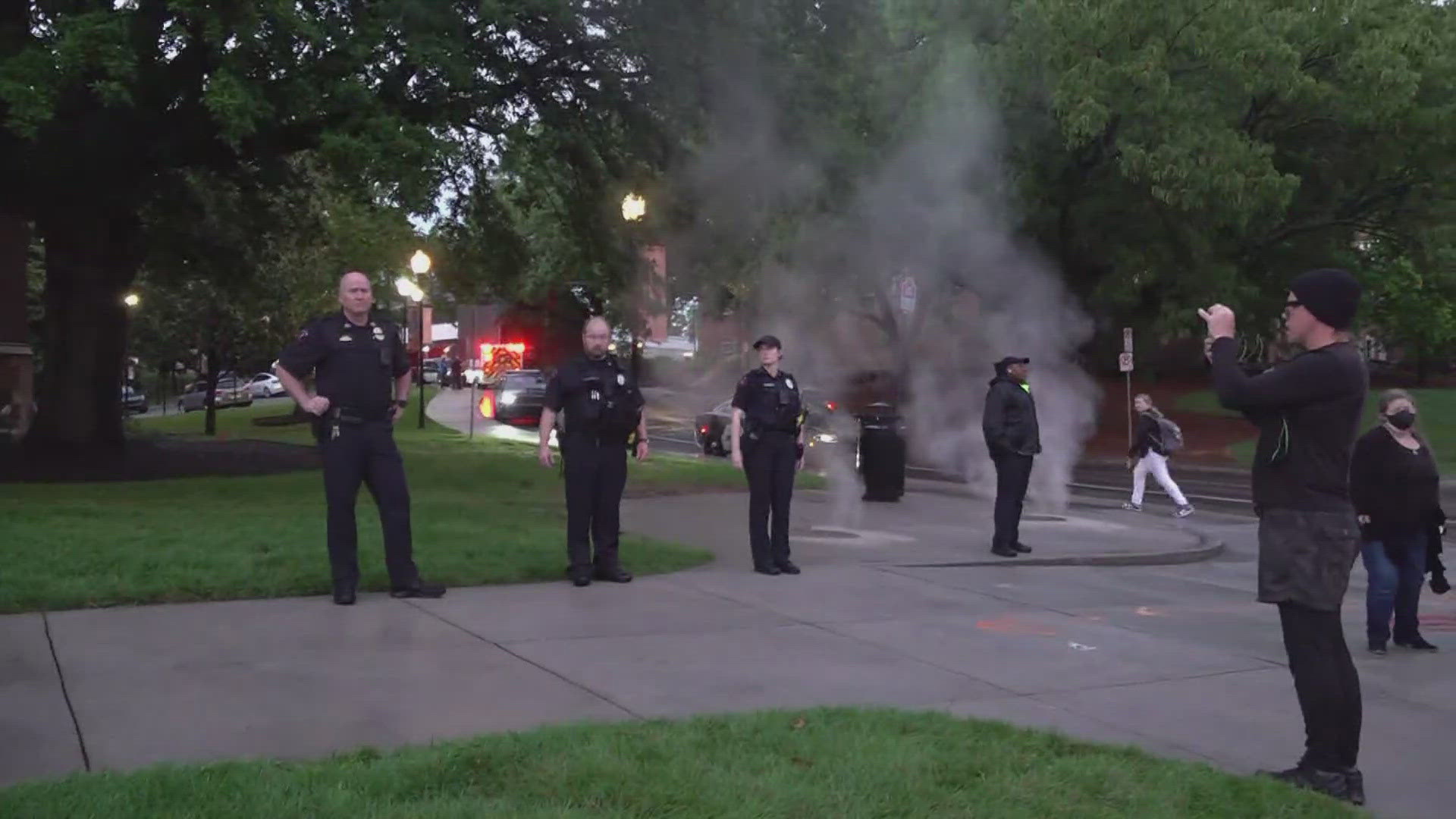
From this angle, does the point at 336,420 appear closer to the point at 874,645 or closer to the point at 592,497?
the point at 592,497

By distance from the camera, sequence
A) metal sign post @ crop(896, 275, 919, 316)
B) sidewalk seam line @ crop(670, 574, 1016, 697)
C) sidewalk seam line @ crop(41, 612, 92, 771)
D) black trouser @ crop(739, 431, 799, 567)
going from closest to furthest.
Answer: sidewalk seam line @ crop(41, 612, 92, 771) → sidewalk seam line @ crop(670, 574, 1016, 697) → black trouser @ crop(739, 431, 799, 567) → metal sign post @ crop(896, 275, 919, 316)

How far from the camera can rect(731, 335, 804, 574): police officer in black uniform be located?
9516 millimetres

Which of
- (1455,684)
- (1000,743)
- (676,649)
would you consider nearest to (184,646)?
(676,649)

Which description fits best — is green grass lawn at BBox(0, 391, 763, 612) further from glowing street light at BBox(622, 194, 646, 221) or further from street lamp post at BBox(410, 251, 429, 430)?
street lamp post at BBox(410, 251, 429, 430)

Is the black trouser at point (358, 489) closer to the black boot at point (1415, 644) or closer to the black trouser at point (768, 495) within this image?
the black trouser at point (768, 495)

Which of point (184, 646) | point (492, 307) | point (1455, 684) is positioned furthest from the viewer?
point (492, 307)

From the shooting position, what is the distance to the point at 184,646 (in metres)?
6.36

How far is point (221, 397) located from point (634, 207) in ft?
143

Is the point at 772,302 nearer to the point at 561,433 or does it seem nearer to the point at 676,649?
the point at 561,433

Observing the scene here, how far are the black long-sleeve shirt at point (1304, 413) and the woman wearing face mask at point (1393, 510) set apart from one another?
332 centimetres

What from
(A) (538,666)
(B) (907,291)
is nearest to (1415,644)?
(A) (538,666)

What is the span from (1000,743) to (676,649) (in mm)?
2222

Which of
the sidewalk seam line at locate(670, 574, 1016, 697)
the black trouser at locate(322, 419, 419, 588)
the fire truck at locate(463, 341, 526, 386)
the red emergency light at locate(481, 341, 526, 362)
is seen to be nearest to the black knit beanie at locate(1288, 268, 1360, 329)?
the sidewalk seam line at locate(670, 574, 1016, 697)

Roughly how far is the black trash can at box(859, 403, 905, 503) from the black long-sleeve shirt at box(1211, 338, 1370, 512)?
10.4m
